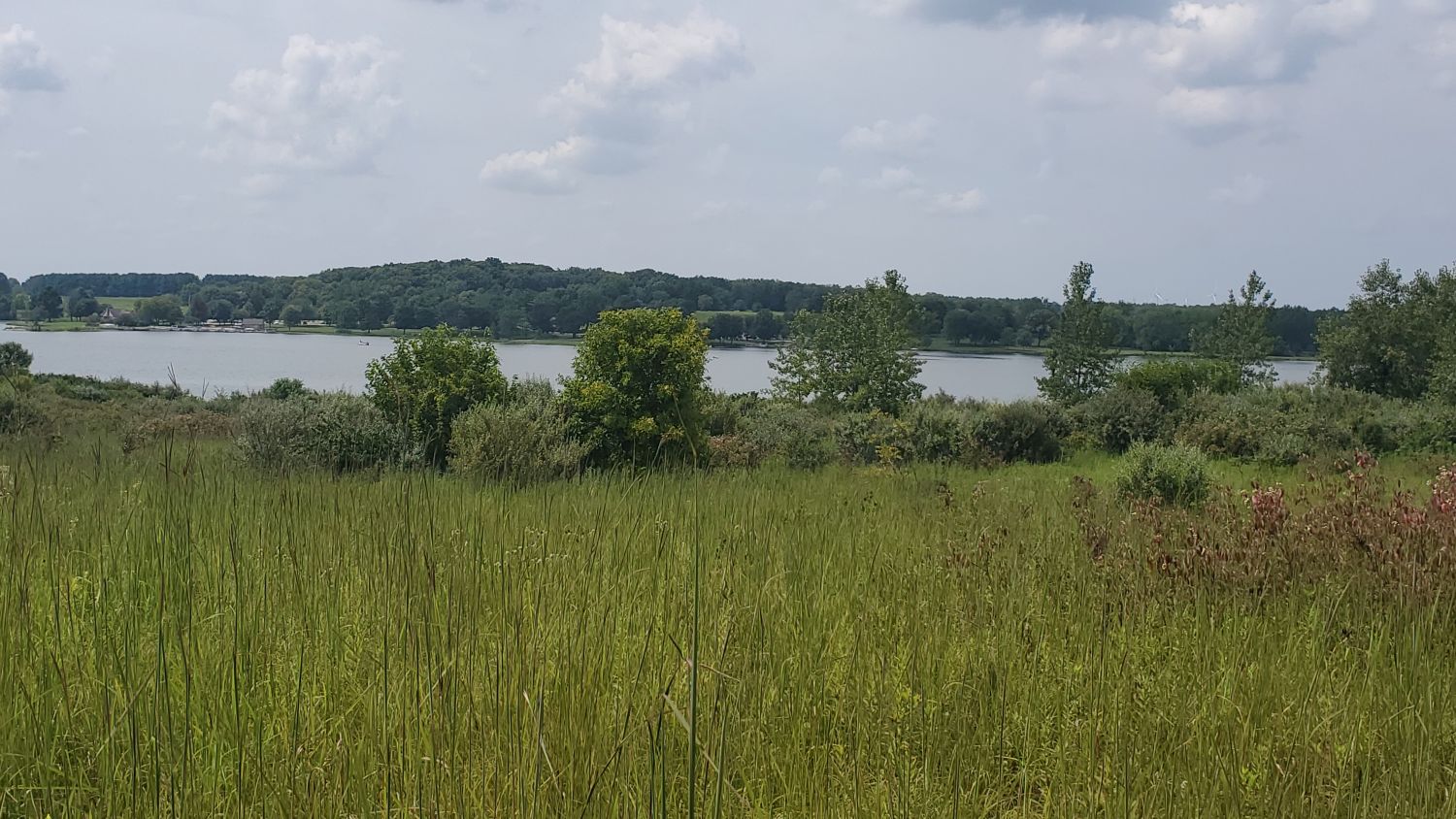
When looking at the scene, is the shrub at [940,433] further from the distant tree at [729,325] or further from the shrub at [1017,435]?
the distant tree at [729,325]

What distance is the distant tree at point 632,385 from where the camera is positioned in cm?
1276

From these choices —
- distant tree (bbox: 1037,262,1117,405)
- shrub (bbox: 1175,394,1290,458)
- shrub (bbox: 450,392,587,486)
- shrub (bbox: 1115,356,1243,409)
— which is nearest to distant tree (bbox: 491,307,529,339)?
shrub (bbox: 450,392,587,486)

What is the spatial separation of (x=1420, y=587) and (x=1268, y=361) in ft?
167

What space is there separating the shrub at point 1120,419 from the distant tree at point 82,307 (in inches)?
1212

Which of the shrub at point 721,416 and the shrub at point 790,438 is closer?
the shrub at point 790,438

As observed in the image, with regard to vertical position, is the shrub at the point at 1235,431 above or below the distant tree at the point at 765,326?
below

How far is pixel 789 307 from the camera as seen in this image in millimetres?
40500

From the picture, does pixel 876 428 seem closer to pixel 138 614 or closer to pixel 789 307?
pixel 138 614

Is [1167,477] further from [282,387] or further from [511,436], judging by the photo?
[282,387]

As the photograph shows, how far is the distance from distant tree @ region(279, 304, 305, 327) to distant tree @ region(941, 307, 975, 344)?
31801mm

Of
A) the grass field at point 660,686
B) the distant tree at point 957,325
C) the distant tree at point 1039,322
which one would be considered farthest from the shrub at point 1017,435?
the distant tree at point 1039,322

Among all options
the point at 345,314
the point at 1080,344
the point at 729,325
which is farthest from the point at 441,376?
the point at 1080,344

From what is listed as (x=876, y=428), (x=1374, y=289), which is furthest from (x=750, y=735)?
(x=1374, y=289)

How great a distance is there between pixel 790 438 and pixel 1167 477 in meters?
5.91
